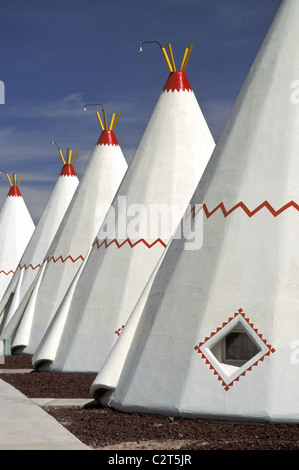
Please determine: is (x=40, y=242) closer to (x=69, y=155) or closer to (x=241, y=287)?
(x=69, y=155)

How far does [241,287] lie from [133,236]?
480 cm

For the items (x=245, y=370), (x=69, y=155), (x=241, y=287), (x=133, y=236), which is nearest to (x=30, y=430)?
(x=245, y=370)

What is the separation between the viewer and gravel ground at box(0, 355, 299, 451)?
20.9 feet

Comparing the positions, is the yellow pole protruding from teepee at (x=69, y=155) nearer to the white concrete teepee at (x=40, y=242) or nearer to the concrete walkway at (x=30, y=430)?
the white concrete teepee at (x=40, y=242)

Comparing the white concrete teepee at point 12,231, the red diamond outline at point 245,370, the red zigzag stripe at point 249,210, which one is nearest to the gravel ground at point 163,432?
the red diamond outline at point 245,370

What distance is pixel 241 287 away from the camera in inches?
298

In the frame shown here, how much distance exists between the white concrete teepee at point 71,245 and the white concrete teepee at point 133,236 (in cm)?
270

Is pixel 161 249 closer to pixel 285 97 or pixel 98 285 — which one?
pixel 98 285

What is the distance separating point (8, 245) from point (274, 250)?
17.2 meters

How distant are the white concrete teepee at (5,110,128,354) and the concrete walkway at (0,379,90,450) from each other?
20.1 feet

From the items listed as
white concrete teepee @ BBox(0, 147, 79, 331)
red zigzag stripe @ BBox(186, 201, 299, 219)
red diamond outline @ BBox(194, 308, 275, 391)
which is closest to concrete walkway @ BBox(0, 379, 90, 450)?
red diamond outline @ BBox(194, 308, 275, 391)

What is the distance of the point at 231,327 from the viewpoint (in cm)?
753

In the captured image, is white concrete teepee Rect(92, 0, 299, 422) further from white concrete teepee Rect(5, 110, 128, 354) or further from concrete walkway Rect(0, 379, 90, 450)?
white concrete teepee Rect(5, 110, 128, 354)
